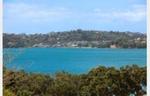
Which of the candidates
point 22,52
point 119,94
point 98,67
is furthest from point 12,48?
point 119,94

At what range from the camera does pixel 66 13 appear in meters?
4.44

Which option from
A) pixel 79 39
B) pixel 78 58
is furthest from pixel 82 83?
pixel 79 39

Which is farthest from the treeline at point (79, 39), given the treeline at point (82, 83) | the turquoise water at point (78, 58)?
the treeline at point (82, 83)

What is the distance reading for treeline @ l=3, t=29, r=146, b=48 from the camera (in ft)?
14.5

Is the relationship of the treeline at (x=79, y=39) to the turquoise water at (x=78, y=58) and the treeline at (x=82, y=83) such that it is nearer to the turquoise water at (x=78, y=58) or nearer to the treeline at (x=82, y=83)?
the turquoise water at (x=78, y=58)

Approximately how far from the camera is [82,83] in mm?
4496

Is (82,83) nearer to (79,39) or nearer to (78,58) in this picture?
(78,58)

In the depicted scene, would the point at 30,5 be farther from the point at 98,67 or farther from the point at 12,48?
the point at 98,67

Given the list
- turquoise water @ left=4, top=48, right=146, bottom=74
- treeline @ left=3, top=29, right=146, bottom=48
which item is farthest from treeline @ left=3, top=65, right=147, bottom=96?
treeline @ left=3, top=29, right=146, bottom=48

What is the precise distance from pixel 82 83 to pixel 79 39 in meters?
0.44

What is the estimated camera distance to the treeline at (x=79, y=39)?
14.5ft

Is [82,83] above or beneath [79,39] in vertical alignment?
beneath

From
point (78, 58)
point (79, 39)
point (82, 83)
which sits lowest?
point (82, 83)

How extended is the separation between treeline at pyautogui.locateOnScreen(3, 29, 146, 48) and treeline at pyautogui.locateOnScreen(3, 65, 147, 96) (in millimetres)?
242
